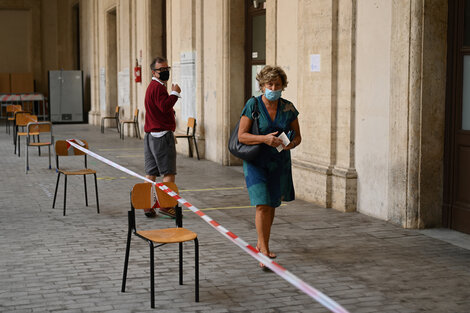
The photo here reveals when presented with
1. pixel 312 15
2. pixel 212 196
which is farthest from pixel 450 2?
pixel 212 196

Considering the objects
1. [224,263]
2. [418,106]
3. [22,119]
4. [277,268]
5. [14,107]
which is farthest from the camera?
[14,107]

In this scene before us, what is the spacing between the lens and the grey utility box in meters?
27.4

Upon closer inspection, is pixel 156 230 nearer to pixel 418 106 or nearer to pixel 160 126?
pixel 160 126

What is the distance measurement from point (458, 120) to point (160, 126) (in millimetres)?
3500

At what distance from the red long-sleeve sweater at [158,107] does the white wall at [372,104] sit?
236 cm

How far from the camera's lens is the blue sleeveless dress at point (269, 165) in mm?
6031

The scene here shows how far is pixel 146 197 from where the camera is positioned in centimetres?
564

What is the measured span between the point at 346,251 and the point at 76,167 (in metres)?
7.95

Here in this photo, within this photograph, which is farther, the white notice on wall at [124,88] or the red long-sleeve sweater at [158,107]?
the white notice on wall at [124,88]

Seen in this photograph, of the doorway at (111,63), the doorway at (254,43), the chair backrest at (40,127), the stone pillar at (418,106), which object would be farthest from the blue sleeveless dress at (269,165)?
the doorway at (111,63)

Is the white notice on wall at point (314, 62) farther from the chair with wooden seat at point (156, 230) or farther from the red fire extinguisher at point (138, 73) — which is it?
the red fire extinguisher at point (138, 73)

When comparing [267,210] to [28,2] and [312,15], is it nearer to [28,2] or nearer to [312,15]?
[312,15]

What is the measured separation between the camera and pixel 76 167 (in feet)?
44.1

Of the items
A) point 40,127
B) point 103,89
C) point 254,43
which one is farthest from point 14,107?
point 254,43
